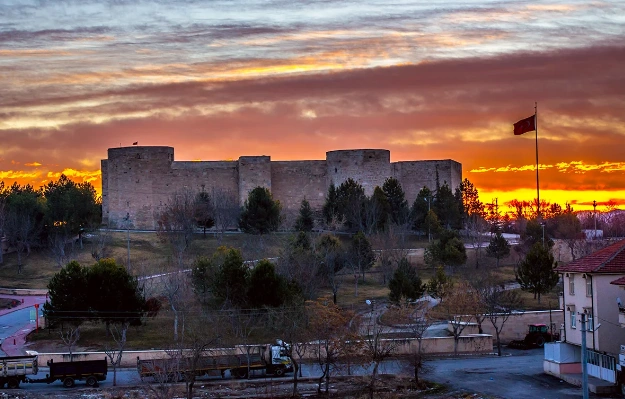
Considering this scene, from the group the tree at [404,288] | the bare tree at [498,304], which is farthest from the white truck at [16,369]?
the bare tree at [498,304]

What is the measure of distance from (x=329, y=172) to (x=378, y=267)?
13.5m

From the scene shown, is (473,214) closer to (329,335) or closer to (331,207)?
(331,207)

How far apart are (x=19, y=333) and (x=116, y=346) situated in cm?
442

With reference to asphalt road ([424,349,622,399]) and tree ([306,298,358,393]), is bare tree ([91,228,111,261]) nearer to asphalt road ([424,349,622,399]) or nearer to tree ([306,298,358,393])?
tree ([306,298,358,393])

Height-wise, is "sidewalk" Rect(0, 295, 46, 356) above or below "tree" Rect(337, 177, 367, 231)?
below

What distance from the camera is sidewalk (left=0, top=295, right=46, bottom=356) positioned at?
33.4 meters

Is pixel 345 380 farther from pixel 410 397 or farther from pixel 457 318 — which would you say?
pixel 457 318

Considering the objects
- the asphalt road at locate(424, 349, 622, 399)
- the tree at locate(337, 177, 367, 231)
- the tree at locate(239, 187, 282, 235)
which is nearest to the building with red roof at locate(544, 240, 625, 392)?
the asphalt road at locate(424, 349, 622, 399)

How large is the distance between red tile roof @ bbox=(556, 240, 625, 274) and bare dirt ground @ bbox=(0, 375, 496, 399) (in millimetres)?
5405

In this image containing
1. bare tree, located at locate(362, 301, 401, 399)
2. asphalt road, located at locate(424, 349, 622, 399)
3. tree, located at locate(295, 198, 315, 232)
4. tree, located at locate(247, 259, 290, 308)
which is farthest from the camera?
tree, located at locate(295, 198, 315, 232)

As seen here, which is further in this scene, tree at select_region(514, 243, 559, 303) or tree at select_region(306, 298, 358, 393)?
tree at select_region(514, 243, 559, 303)

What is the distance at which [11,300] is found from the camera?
4141 cm

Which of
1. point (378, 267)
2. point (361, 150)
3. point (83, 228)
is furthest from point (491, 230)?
point (83, 228)

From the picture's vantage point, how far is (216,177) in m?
61.9
